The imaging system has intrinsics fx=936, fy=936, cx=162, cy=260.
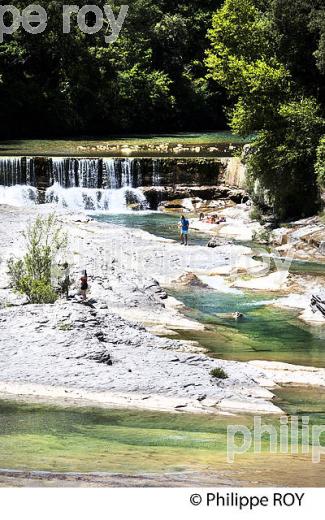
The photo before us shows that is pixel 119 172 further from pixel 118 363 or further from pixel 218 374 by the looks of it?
pixel 218 374

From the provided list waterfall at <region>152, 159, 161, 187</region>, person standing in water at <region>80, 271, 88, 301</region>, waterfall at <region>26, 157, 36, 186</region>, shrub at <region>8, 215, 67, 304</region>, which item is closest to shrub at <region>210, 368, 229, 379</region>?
shrub at <region>8, 215, 67, 304</region>

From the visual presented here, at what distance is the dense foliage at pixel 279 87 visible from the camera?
35281 millimetres

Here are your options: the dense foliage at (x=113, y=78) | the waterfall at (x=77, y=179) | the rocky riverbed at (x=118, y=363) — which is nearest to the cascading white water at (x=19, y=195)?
the waterfall at (x=77, y=179)

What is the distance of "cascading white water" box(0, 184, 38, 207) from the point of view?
136 ft

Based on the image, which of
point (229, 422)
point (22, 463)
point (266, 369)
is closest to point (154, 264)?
point (266, 369)

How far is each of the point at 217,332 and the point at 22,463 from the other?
9836 mm

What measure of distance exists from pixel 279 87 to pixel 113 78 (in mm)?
26234

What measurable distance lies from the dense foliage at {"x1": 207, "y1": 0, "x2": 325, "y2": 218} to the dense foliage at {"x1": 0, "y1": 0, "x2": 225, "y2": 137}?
22.1m

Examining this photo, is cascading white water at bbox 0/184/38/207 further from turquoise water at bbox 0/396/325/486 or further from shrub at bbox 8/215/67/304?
turquoise water at bbox 0/396/325/486

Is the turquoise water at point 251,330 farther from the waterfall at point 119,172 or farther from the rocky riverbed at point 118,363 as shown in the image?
the waterfall at point 119,172

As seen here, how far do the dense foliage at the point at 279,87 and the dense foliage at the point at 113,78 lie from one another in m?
22.1

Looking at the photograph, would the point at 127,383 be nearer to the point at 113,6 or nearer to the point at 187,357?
the point at 187,357

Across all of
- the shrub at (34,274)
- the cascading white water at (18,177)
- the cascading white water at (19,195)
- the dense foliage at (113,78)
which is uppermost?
the dense foliage at (113,78)

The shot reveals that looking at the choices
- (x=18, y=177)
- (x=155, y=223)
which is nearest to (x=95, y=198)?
(x=18, y=177)
